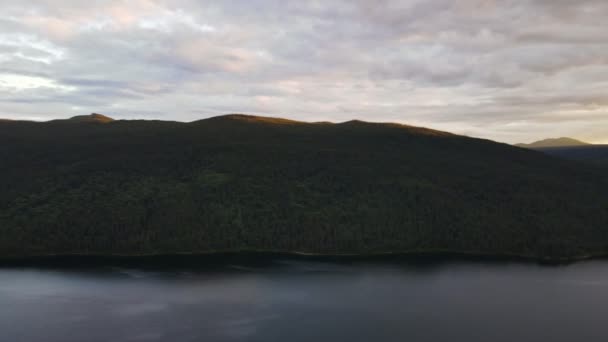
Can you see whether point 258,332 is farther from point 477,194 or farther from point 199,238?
point 477,194

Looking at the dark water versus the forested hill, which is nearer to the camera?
the dark water

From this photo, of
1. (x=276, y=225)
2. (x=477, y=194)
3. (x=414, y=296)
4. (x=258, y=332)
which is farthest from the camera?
(x=477, y=194)

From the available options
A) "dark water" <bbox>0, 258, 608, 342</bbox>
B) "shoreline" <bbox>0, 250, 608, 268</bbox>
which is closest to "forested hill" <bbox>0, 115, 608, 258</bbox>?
"shoreline" <bbox>0, 250, 608, 268</bbox>

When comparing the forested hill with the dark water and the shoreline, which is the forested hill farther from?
the dark water

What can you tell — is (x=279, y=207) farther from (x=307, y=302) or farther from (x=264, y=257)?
(x=307, y=302)

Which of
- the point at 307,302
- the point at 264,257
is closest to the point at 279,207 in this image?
the point at 264,257

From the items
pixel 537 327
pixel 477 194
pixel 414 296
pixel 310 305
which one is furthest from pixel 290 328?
pixel 477 194
